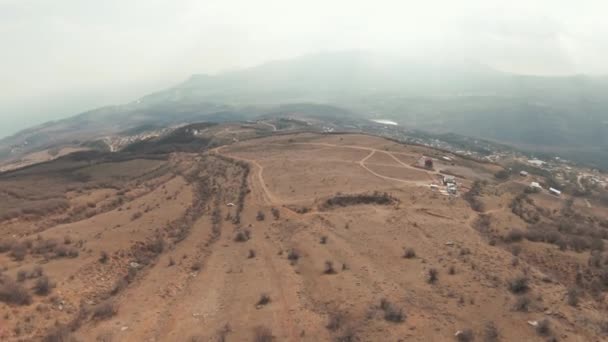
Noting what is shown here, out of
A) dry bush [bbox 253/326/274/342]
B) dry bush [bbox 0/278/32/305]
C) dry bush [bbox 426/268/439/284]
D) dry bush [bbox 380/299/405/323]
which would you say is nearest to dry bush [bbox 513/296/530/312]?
dry bush [bbox 426/268/439/284]

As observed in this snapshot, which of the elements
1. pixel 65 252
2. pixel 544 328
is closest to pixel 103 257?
pixel 65 252

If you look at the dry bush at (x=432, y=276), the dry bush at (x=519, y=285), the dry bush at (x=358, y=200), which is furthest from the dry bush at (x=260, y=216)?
the dry bush at (x=519, y=285)

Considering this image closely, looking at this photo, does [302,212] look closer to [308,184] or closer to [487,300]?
[308,184]

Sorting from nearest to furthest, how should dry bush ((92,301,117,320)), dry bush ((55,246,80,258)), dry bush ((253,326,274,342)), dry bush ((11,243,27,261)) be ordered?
dry bush ((253,326,274,342))
dry bush ((92,301,117,320))
dry bush ((11,243,27,261))
dry bush ((55,246,80,258))

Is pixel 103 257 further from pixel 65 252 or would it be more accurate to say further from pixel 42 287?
pixel 42 287

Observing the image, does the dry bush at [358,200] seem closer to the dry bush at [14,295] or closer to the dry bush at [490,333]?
the dry bush at [490,333]

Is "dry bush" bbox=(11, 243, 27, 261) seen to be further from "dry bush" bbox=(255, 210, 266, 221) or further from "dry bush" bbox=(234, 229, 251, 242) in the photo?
"dry bush" bbox=(255, 210, 266, 221)

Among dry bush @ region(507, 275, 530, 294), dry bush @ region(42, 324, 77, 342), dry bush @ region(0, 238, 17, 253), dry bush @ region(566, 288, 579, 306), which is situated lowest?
dry bush @ region(566, 288, 579, 306)
